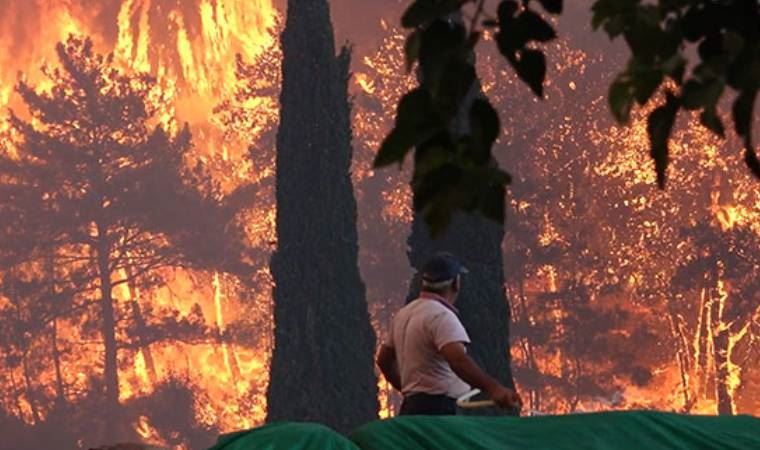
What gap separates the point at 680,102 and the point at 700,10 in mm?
187

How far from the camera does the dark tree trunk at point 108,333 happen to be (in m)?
49.7

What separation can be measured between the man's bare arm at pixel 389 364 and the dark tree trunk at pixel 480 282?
41.3 ft

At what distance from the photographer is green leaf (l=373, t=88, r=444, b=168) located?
3188mm

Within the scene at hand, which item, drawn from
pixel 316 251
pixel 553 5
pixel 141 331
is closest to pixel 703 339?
pixel 141 331

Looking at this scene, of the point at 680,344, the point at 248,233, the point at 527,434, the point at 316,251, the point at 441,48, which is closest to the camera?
the point at 441,48

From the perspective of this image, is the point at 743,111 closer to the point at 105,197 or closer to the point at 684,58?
the point at 684,58

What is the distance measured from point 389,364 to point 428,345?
0.58 metres

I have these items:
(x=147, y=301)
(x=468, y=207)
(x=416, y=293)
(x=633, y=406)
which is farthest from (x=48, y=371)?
(x=468, y=207)

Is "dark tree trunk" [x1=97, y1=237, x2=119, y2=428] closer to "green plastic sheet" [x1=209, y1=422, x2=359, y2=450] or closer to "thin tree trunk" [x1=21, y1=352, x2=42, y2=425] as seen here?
"thin tree trunk" [x1=21, y1=352, x2=42, y2=425]

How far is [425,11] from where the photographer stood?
3326 millimetres

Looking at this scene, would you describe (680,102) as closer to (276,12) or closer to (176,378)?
(176,378)

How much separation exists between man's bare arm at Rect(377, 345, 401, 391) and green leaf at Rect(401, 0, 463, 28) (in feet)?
23.2

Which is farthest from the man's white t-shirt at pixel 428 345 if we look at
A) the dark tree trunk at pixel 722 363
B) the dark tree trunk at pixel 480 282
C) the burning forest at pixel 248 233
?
the dark tree trunk at pixel 722 363

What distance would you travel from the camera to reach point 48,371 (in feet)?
171
